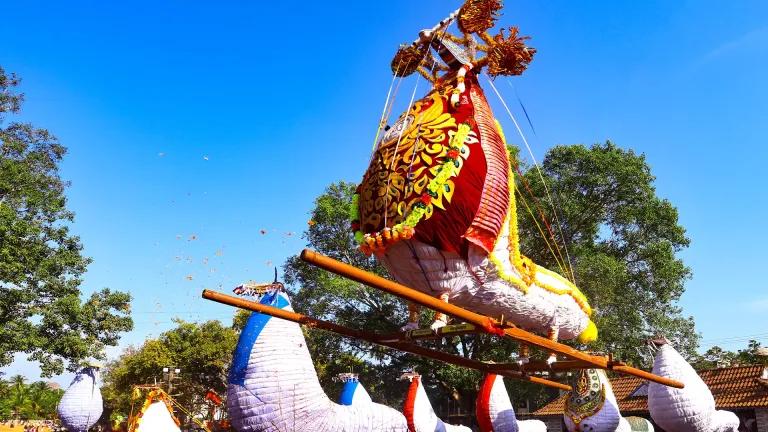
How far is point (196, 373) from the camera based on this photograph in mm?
25859

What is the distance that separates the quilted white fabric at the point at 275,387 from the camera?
5.09m

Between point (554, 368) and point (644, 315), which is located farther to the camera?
point (644, 315)

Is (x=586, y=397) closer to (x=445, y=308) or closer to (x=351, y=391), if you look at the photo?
(x=351, y=391)

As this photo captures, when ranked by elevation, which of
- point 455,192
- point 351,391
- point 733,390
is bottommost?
point 351,391

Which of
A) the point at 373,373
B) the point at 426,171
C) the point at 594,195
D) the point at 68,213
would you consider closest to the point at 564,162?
the point at 594,195

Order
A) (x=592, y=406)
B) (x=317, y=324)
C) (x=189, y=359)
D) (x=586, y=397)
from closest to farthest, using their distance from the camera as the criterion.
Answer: (x=317, y=324)
(x=592, y=406)
(x=586, y=397)
(x=189, y=359)

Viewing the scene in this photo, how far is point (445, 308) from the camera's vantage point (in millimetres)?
3594

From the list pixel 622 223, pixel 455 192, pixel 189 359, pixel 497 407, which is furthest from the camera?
pixel 189 359

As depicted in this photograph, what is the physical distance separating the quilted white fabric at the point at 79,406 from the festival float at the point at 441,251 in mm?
9997

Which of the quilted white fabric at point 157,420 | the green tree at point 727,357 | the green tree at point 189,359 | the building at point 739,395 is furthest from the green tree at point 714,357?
the quilted white fabric at point 157,420

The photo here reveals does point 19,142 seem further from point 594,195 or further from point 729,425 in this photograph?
point 729,425

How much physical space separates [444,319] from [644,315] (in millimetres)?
14748

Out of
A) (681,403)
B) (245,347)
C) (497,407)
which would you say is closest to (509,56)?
(245,347)

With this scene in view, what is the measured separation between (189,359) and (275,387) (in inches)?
843
